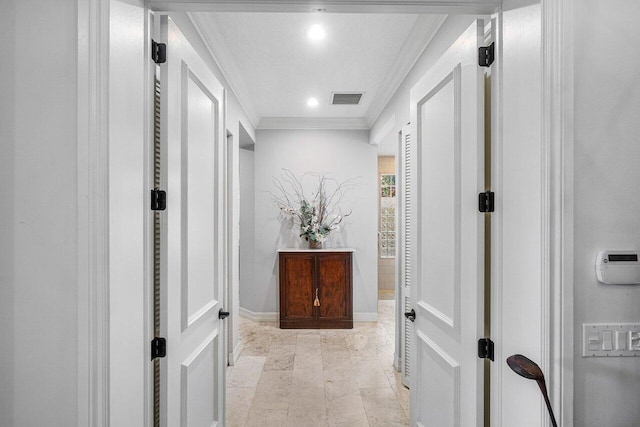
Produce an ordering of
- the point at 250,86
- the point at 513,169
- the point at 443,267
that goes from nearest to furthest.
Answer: the point at 513,169, the point at 443,267, the point at 250,86

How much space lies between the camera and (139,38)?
121 cm

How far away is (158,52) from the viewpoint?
4.38ft

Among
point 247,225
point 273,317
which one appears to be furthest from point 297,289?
point 247,225

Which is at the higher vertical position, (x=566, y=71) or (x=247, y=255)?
(x=566, y=71)

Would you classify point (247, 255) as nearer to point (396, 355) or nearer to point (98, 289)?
point (396, 355)

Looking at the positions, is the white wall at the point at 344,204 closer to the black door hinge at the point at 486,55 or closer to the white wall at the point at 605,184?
the black door hinge at the point at 486,55

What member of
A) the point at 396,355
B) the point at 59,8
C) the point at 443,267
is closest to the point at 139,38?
the point at 59,8

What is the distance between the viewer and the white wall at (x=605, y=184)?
3.32 ft

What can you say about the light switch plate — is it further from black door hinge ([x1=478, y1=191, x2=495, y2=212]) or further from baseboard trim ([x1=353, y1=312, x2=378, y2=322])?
baseboard trim ([x1=353, y1=312, x2=378, y2=322])

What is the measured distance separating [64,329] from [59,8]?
2.92 feet

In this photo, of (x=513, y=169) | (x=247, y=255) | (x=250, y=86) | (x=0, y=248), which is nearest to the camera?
(x=0, y=248)

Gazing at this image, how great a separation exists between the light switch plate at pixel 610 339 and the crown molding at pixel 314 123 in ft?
13.4

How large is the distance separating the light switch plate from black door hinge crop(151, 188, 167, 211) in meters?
1.41

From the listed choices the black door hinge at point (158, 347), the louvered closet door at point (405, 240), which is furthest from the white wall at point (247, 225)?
the black door hinge at point (158, 347)
